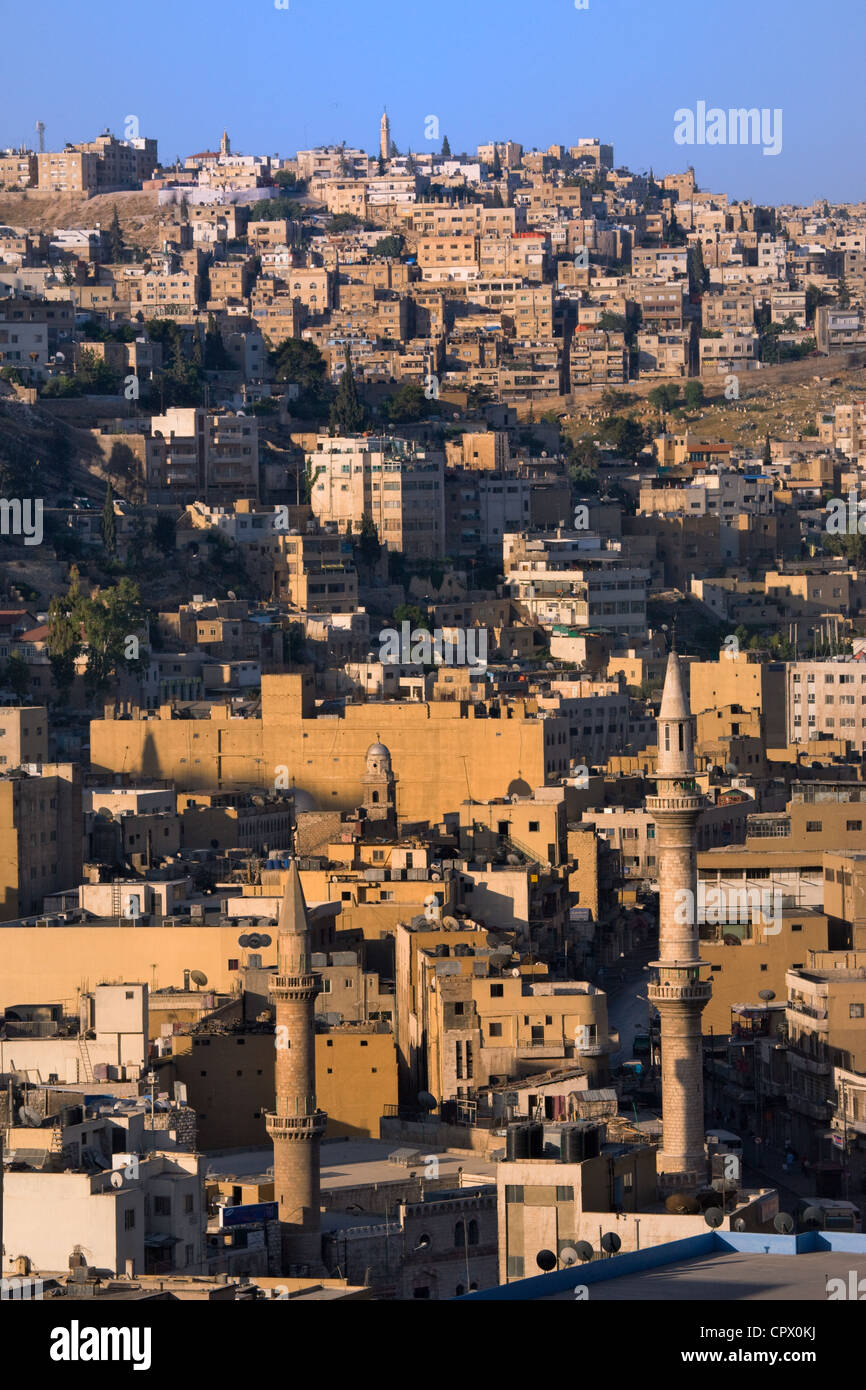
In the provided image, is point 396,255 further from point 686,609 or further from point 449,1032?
point 449,1032

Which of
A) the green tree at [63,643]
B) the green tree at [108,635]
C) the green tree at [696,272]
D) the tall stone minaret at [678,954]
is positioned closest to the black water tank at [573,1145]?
the tall stone minaret at [678,954]

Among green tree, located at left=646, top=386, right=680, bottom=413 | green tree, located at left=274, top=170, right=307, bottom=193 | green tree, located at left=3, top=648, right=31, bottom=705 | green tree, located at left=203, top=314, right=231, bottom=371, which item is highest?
green tree, located at left=274, top=170, right=307, bottom=193

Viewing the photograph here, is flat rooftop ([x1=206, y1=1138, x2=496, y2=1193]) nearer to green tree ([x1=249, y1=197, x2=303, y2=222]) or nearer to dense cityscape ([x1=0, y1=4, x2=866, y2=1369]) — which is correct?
dense cityscape ([x1=0, y1=4, x2=866, y2=1369])

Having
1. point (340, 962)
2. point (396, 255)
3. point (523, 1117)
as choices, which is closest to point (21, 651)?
point (340, 962)

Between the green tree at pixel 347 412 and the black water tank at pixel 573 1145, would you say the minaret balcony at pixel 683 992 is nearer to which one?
the black water tank at pixel 573 1145

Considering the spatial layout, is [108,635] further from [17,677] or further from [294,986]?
[294,986]

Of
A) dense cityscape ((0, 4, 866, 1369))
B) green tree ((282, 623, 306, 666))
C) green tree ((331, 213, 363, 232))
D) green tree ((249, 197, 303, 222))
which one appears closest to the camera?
dense cityscape ((0, 4, 866, 1369))

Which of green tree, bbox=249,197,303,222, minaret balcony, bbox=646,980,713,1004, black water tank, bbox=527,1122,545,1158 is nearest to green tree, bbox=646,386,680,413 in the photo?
green tree, bbox=249,197,303,222

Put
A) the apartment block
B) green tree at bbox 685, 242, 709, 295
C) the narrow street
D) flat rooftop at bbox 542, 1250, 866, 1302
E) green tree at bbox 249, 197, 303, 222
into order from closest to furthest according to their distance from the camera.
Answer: flat rooftop at bbox 542, 1250, 866, 1302 → the narrow street → the apartment block → green tree at bbox 685, 242, 709, 295 → green tree at bbox 249, 197, 303, 222

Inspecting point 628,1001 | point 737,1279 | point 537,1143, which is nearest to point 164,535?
point 628,1001
